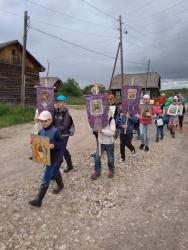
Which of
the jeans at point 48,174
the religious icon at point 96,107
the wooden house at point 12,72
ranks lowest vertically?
the jeans at point 48,174

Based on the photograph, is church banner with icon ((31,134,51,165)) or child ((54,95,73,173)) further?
child ((54,95,73,173))

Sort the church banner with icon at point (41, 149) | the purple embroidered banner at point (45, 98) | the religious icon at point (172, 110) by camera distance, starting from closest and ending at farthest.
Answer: the church banner with icon at point (41, 149)
the purple embroidered banner at point (45, 98)
the religious icon at point (172, 110)

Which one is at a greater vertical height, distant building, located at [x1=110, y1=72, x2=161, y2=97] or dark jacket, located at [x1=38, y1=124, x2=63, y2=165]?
distant building, located at [x1=110, y1=72, x2=161, y2=97]

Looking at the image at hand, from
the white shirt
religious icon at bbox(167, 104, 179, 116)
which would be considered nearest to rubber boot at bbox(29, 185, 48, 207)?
the white shirt

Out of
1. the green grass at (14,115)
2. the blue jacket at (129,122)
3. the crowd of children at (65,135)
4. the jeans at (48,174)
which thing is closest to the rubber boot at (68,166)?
the crowd of children at (65,135)

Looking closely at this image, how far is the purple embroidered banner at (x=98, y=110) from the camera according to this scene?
6340mm

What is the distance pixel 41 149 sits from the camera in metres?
5.00

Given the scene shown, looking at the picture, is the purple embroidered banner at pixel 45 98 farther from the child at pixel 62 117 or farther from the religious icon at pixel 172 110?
the religious icon at pixel 172 110

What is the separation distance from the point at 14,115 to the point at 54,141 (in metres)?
14.9

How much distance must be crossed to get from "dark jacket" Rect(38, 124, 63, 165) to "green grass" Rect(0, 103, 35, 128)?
12.1m

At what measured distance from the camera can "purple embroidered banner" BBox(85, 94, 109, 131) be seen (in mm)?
6340

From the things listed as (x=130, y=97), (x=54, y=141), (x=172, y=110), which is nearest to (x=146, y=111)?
(x=130, y=97)

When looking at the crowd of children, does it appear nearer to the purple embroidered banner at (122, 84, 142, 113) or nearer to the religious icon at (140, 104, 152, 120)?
the religious icon at (140, 104, 152, 120)

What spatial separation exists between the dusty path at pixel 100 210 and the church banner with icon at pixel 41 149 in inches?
33.5
